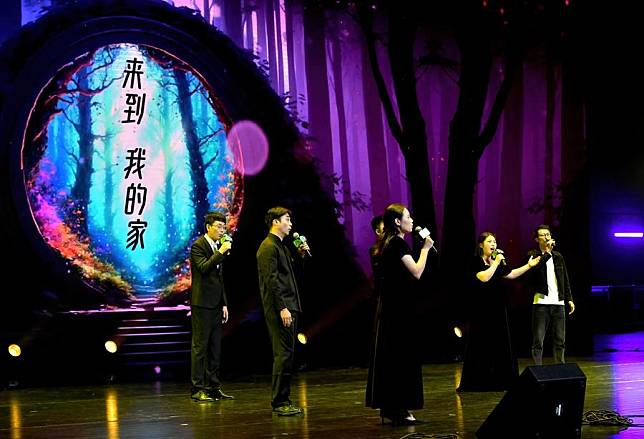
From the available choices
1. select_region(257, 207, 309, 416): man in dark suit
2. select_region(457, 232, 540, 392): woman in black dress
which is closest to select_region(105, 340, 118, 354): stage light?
select_region(257, 207, 309, 416): man in dark suit

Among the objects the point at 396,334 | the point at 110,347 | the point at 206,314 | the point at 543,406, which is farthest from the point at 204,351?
the point at 543,406

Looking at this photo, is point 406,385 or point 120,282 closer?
point 406,385

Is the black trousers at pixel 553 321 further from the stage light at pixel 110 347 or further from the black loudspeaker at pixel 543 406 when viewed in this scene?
the stage light at pixel 110 347

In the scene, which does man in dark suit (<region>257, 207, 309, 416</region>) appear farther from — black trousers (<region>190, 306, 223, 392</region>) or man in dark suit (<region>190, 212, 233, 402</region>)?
black trousers (<region>190, 306, 223, 392</region>)

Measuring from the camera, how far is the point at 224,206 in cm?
1016

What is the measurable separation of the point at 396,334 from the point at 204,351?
7.66 feet

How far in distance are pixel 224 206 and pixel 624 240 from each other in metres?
6.87

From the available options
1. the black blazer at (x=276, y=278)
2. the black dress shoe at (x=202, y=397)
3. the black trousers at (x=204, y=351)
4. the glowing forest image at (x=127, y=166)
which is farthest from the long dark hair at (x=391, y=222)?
the glowing forest image at (x=127, y=166)

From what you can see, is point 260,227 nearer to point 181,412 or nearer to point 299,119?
point 299,119

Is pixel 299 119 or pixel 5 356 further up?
pixel 299 119

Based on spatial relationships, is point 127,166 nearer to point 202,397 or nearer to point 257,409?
point 202,397

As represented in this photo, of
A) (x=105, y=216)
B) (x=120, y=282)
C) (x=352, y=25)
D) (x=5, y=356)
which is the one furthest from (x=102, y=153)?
(x=352, y=25)

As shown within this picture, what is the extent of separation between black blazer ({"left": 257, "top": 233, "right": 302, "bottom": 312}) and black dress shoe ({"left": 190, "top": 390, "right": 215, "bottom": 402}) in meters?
1.42

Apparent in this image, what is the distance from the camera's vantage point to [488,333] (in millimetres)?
7895
